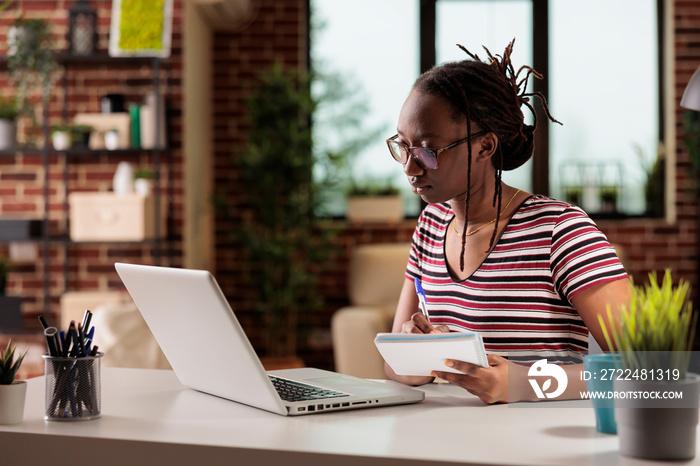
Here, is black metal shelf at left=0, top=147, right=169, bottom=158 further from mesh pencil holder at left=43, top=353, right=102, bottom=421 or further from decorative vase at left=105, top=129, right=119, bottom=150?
mesh pencil holder at left=43, top=353, right=102, bottom=421

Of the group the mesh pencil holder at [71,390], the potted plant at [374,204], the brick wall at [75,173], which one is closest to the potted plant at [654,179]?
the potted plant at [374,204]

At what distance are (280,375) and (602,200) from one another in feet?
12.7

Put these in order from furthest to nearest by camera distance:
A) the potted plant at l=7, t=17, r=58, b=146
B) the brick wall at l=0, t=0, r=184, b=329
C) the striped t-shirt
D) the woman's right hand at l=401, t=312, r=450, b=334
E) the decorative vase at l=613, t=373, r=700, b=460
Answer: the brick wall at l=0, t=0, r=184, b=329 → the potted plant at l=7, t=17, r=58, b=146 → the striped t-shirt → the woman's right hand at l=401, t=312, r=450, b=334 → the decorative vase at l=613, t=373, r=700, b=460

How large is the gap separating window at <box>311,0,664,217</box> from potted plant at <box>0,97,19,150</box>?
188 cm

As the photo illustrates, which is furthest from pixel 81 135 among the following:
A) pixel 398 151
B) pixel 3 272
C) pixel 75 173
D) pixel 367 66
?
pixel 398 151

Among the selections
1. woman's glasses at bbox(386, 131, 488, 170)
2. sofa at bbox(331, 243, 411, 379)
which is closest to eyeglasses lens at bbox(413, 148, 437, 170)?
woman's glasses at bbox(386, 131, 488, 170)

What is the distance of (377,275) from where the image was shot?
4109mm

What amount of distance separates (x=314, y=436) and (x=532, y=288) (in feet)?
2.28

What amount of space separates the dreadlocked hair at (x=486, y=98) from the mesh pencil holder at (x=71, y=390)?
797mm

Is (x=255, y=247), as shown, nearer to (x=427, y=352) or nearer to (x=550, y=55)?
(x=550, y=55)

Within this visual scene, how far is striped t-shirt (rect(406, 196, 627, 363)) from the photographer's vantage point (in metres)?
1.48

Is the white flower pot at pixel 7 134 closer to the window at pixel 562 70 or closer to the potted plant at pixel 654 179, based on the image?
the window at pixel 562 70

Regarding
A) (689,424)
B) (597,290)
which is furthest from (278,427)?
(597,290)

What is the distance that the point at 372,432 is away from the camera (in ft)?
3.35
